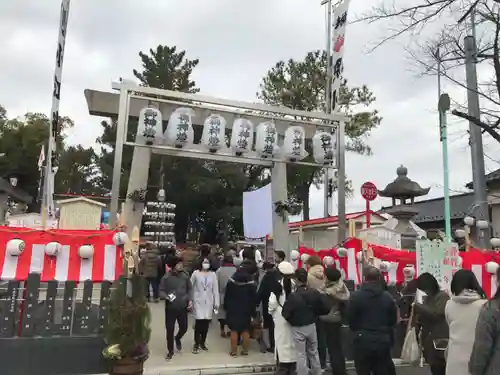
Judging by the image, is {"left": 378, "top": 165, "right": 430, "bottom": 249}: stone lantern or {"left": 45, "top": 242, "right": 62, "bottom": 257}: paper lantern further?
{"left": 378, "top": 165, "right": 430, "bottom": 249}: stone lantern

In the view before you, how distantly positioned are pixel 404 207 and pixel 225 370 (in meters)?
7.77

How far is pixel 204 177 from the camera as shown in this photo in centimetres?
2998

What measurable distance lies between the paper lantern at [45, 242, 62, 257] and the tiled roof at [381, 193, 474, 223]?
1711cm

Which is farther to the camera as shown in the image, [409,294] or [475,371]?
[409,294]

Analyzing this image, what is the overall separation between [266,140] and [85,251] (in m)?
6.10

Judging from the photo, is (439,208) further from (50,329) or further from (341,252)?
(50,329)

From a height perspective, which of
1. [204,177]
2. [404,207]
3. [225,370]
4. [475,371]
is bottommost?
[225,370]

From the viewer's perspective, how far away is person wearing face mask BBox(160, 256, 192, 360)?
7.79 metres

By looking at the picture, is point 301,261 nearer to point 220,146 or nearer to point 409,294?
point 409,294

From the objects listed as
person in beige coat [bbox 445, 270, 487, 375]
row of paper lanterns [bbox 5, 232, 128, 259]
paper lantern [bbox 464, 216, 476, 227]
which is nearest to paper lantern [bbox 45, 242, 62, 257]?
row of paper lanterns [bbox 5, 232, 128, 259]

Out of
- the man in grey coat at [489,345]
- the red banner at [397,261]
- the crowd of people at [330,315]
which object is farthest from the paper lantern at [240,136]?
the man in grey coat at [489,345]

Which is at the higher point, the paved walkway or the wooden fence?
the wooden fence

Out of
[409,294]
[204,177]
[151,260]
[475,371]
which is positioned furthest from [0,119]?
[475,371]

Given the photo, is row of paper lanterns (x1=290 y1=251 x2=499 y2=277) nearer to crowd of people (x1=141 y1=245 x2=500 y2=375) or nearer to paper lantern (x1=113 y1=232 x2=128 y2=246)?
crowd of people (x1=141 y1=245 x2=500 y2=375)
